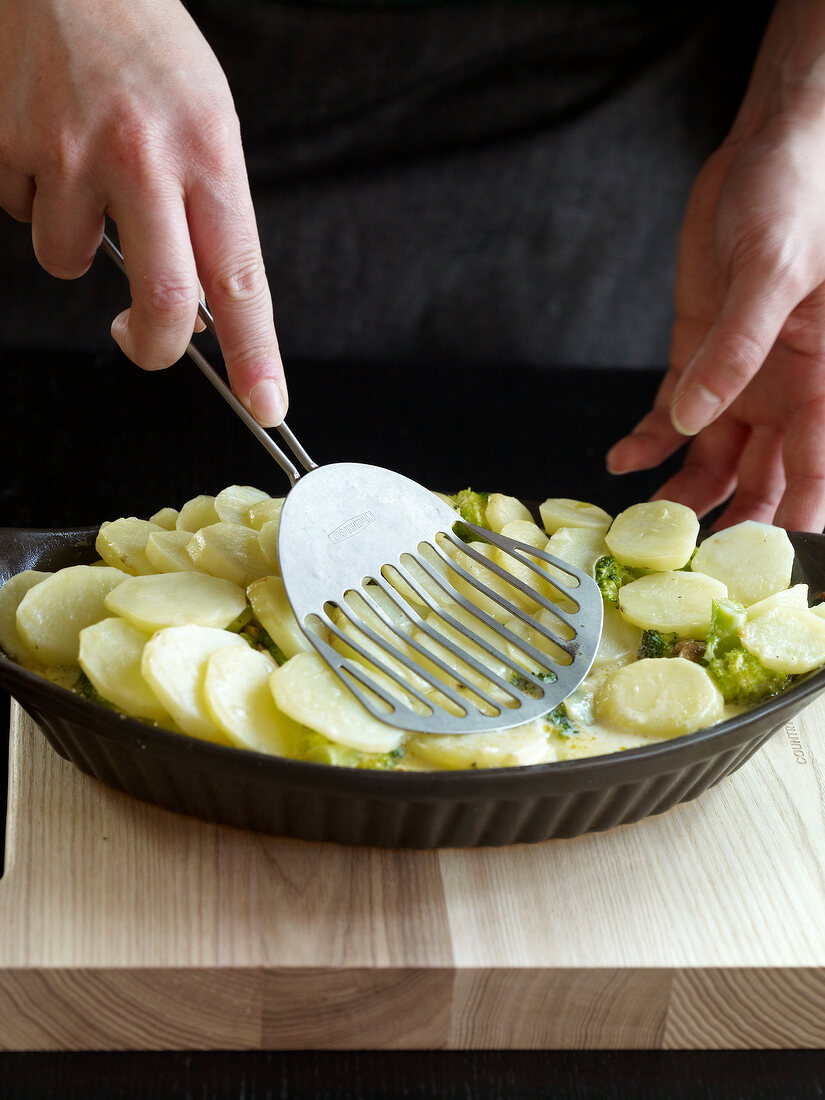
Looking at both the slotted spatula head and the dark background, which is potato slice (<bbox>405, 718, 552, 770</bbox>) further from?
the dark background

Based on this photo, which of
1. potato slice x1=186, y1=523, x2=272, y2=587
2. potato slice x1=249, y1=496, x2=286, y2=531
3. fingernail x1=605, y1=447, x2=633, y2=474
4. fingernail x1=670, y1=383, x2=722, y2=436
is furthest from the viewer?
fingernail x1=605, y1=447, x2=633, y2=474

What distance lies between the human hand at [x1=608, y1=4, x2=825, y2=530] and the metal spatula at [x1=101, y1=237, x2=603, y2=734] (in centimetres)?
55

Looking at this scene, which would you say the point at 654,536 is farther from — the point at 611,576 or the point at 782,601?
the point at 782,601

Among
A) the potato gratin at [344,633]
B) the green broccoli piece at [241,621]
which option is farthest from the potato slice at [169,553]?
the green broccoli piece at [241,621]

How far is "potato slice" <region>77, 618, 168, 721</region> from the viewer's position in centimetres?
128

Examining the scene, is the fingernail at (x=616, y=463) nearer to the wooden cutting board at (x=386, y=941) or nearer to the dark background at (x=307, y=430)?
the dark background at (x=307, y=430)

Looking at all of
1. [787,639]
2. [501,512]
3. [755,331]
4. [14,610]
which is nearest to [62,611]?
[14,610]

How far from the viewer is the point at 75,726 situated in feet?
4.17

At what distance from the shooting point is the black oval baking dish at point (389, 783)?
3.83 ft

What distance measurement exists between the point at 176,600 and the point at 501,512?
0.56 meters

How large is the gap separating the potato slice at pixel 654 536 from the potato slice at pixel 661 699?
232 mm

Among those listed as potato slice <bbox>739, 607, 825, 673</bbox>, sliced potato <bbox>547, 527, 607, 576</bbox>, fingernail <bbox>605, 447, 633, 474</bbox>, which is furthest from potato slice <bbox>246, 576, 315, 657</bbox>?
fingernail <bbox>605, 447, 633, 474</bbox>

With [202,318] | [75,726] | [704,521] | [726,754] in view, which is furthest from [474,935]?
[704,521]
